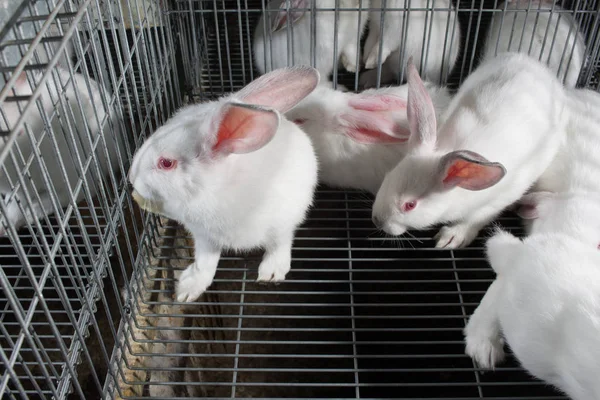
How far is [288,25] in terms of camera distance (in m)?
2.40

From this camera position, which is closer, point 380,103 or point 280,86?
point 280,86

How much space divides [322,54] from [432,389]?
1590 millimetres

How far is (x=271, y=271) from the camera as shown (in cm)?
201

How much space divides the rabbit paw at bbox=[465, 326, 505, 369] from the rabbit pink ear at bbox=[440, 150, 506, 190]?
0.46 m

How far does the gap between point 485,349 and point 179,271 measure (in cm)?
111

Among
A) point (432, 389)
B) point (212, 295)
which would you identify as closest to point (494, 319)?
point (432, 389)

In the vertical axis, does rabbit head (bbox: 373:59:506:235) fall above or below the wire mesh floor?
above

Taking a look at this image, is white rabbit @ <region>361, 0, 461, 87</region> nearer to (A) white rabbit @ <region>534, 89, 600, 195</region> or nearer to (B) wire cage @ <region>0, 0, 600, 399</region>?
(B) wire cage @ <region>0, 0, 600, 399</region>

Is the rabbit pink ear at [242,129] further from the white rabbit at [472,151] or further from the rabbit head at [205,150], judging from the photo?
the white rabbit at [472,151]

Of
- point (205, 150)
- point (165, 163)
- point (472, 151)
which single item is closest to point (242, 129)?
point (205, 150)

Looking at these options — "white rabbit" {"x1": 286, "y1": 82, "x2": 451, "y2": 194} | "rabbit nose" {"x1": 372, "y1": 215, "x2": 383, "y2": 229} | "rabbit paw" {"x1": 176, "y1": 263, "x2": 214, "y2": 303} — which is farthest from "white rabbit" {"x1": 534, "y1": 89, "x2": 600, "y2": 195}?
"rabbit paw" {"x1": 176, "y1": 263, "x2": 214, "y2": 303}

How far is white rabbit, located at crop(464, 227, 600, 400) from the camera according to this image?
1.39 m

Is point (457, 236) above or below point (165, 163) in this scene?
below

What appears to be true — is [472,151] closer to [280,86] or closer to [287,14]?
[280,86]
